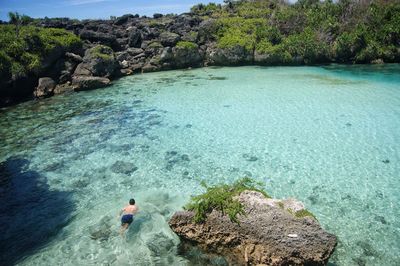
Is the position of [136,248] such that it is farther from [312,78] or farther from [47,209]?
[312,78]

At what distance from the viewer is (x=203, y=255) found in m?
8.23

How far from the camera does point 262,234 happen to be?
7445 mm

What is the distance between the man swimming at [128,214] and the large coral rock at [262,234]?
6.84ft

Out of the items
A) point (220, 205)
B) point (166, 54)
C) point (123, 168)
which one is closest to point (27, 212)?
point (123, 168)

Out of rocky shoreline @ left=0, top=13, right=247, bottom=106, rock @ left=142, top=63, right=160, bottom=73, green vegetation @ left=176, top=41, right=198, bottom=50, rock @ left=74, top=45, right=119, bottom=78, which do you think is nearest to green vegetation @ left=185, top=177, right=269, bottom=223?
rocky shoreline @ left=0, top=13, right=247, bottom=106

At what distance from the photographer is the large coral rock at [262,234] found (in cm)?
701

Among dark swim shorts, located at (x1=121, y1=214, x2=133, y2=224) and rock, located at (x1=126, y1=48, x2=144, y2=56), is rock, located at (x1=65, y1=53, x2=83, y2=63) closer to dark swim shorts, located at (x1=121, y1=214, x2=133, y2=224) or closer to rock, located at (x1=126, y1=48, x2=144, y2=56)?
rock, located at (x1=126, y1=48, x2=144, y2=56)

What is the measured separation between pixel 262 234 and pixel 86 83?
28.0 metres

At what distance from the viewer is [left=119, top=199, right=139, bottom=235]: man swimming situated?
9.99 metres

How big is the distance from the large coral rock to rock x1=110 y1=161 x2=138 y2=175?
18.8 feet

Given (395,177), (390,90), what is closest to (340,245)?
(395,177)

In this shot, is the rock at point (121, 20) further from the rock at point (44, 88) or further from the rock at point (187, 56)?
the rock at point (44, 88)

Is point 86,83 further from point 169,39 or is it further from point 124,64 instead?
point 169,39

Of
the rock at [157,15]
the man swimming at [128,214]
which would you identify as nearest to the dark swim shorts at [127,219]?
the man swimming at [128,214]
